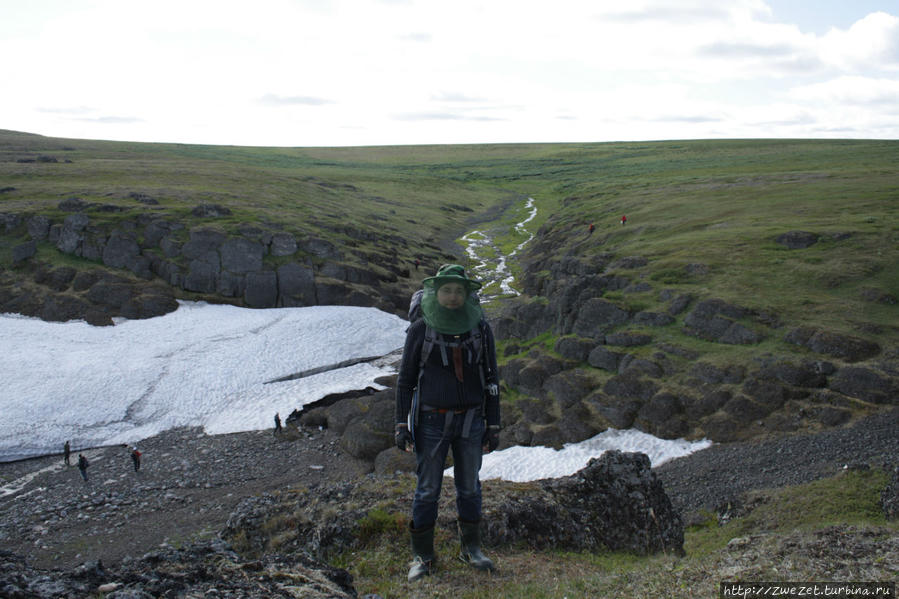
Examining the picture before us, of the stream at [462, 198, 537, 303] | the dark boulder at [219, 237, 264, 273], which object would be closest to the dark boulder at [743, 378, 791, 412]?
the stream at [462, 198, 537, 303]

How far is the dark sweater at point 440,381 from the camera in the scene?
27.6ft

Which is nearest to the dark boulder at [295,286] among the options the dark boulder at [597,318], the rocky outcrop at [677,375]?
the rocky outcrop at [677,375]

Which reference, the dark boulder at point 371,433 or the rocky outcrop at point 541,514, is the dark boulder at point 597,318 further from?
the rocky outcrop at point 541,514

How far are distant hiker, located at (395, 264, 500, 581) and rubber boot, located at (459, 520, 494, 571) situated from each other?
0.02 m

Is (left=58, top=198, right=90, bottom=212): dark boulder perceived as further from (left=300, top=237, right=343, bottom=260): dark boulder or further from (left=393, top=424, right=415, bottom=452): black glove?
A: (left=393, top=424, right=415, bottom=452): black glove

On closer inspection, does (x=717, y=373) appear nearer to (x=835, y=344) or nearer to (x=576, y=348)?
(x=835, y=344)

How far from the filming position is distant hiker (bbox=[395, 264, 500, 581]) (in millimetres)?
8391

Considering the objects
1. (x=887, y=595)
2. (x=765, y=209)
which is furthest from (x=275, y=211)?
(x=887, y=595)

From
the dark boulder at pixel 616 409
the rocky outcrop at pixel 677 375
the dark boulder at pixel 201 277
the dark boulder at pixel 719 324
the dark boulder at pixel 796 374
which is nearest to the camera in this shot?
the rocky outcrop at pixel 677 375

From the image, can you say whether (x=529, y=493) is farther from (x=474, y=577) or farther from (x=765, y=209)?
(x=765, y=209)

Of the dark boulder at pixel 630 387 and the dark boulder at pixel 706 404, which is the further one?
the dark boulder at pixel 630 387

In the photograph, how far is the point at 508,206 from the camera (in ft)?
434

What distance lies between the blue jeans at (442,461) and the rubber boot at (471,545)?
13 centimetres

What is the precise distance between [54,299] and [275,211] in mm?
29435
